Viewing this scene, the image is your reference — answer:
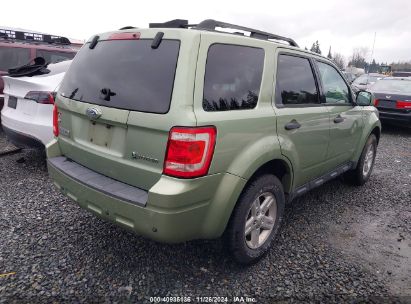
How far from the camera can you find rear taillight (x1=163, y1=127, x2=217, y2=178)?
2.15 metres

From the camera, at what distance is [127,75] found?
2.44 meters

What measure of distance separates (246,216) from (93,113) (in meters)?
1.39

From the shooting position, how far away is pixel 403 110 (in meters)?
9.02

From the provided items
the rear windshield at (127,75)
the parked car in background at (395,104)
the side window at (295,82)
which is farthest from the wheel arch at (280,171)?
the parked car in background at (395,104)

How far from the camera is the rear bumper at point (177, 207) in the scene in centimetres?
217

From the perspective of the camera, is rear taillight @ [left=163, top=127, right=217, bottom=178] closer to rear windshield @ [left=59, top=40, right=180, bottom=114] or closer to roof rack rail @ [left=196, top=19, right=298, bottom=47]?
rear windshield @ [left=59, top=40, right=180, bottom=114]

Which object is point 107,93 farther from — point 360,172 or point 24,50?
point 24,50

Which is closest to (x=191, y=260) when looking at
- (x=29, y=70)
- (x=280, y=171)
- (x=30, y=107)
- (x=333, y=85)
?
(x=280, y=171)

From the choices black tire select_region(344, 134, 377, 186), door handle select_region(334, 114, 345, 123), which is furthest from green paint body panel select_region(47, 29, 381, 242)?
black tire select_region(344, 134, 377, 186)

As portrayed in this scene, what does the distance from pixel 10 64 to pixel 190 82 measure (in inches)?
224

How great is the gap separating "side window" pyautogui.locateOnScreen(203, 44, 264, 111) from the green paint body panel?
0.16ft

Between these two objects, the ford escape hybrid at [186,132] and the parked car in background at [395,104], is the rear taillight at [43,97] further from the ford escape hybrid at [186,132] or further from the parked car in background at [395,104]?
the parked car in background at [395,104]

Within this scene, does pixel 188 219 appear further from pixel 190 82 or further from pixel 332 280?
pixel 332 280

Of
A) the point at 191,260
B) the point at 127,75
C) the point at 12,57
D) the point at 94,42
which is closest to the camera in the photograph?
the point at 127,75
